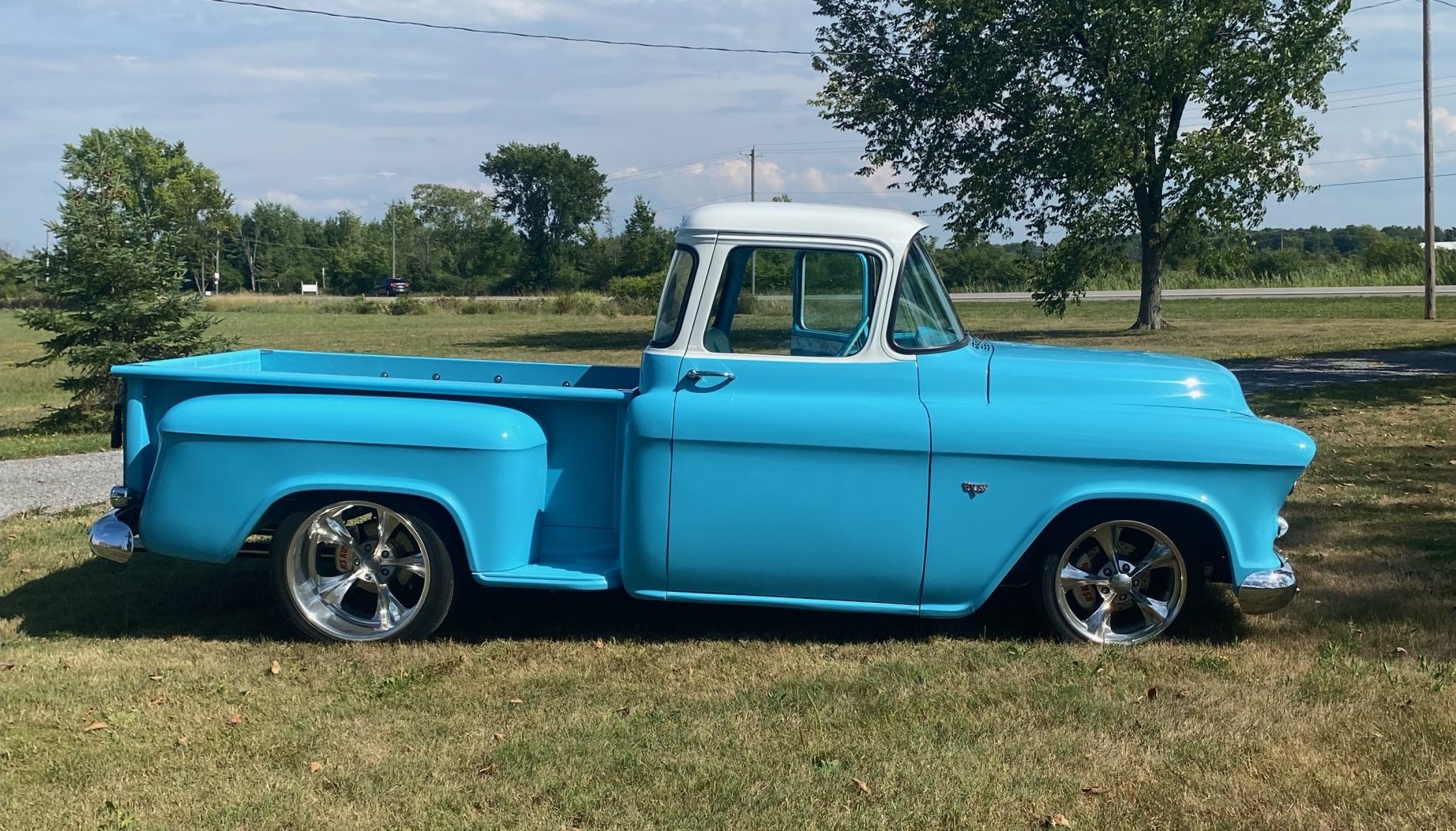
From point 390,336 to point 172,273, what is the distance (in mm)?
18654

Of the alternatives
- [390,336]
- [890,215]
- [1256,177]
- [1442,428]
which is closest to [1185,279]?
[1256,177]

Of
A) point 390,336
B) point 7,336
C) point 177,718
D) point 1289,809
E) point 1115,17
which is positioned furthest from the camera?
point 7,336

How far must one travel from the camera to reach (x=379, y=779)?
12.9ft

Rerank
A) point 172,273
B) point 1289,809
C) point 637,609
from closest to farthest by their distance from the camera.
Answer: point 1289,809, point 637,609, point 172,273

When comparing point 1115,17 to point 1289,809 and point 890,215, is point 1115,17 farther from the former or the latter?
point 1289,809

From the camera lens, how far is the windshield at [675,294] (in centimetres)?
510

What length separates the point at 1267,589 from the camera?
4859 millimetres

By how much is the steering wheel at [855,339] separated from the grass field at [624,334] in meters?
9.22

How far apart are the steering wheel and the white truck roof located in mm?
345

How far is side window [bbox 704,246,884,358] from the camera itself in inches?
199

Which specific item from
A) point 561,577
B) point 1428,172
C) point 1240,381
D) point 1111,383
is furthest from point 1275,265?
point 561,577

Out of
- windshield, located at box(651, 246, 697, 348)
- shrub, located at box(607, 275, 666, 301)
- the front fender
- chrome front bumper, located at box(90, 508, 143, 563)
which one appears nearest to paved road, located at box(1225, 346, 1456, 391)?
windshield, located at box(651, 246, 697, 348)

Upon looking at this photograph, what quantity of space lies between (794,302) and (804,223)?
353mm

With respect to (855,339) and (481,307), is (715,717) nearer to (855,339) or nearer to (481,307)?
(855,339)
